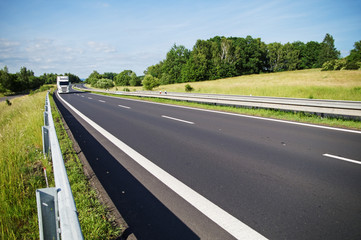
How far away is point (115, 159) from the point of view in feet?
16.2

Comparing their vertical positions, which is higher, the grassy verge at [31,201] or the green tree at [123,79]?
the green tree at [123,79]

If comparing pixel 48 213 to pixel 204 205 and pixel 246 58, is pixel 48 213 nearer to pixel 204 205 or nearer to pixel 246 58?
pixel 204 205

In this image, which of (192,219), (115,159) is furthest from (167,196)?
(115,159)

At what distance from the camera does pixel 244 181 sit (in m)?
3.63

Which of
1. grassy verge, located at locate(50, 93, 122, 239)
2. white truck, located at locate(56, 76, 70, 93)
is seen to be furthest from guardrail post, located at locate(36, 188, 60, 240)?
white truck, located at locate(56, 76, 70, 93)

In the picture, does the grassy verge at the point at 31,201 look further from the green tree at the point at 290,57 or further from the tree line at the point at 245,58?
the green tree at the point at 290,57

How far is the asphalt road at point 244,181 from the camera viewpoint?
8.36ft

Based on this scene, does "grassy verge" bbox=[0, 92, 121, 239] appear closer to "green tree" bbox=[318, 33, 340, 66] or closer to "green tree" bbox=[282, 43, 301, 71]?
"green tree" bbox=[282, 43, 301, 71]

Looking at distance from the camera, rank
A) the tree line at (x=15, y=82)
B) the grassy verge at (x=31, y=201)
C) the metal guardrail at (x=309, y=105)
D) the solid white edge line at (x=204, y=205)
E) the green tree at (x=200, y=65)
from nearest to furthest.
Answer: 1. the solid white edge line at (x=204, y=205)
2. the grassy verge at (x=31, y=201)
3. the metal guardrail at (x=309, y=105)
4. the green tree at (x=200, y=65)
5. the tree line at (x=15, y=82)

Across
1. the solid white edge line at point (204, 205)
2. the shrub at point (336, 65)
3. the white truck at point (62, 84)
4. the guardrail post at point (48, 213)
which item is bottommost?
the solid white edge line at point (204, 205)

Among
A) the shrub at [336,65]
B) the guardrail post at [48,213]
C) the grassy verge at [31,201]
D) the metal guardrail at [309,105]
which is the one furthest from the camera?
the shrub at [336,65]

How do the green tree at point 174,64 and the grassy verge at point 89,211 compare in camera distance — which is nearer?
the grassy verge at point 89,211

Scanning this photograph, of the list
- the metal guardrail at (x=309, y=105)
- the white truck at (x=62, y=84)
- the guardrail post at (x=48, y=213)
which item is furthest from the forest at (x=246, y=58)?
the guardrail post at (x=48, y=213)

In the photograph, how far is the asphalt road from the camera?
8.36ft
